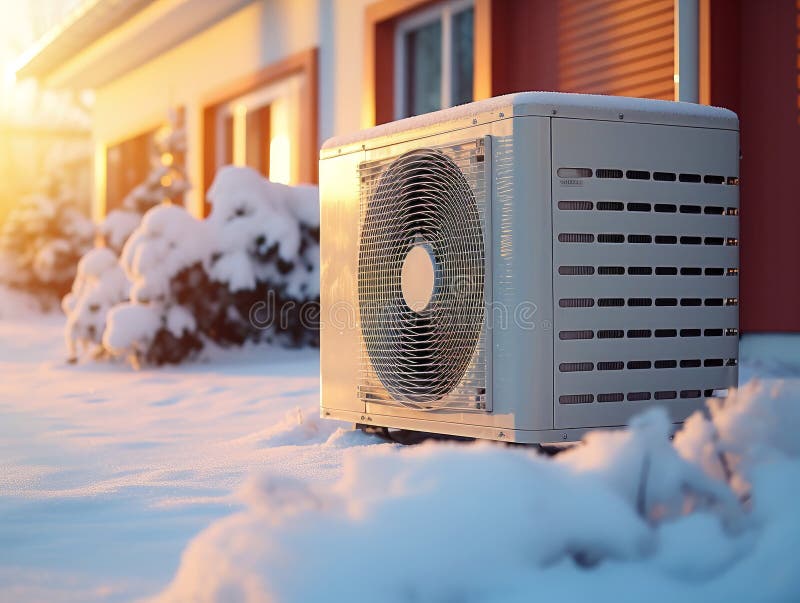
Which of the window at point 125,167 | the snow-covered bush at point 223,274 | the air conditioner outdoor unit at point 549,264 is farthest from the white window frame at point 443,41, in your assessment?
the window at point 125,167

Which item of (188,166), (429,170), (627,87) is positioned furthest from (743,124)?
(188,166)

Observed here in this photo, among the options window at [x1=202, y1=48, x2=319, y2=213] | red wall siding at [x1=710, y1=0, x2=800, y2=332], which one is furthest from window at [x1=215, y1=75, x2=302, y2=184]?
red wall siding at [x1=710, y1=0, x2=800, y2=332]

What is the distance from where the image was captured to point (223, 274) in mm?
6645

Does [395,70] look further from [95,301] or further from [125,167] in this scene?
[125,167]

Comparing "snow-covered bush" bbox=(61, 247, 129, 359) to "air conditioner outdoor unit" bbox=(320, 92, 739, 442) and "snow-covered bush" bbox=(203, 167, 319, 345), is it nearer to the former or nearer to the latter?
"snow-covered bush" bbox=(203, 167, 319, 345)

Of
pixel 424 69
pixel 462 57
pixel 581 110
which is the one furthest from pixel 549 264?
pixel 424 69

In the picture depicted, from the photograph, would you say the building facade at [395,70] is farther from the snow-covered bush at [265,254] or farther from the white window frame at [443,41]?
the snow-covered bush at [265,254]

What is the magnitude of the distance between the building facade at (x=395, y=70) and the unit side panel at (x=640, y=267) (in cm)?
198

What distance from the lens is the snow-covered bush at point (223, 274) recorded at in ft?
21.6

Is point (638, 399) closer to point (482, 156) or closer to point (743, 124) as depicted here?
point (482, 156)

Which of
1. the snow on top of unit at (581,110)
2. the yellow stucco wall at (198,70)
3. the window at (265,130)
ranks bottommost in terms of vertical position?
the snow on top of unit at (581,110)

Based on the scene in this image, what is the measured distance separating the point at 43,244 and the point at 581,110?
42.1 ft

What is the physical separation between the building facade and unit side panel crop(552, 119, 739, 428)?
1.98 meters

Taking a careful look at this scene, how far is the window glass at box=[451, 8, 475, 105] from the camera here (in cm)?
707
